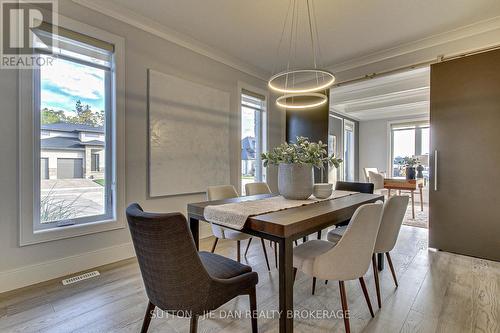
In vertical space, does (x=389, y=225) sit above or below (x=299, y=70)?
below

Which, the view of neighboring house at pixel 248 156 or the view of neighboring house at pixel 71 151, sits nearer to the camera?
the view of neighboring house at pixel 71 151

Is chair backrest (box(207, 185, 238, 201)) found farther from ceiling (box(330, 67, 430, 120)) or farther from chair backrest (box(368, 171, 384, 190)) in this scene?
chair backrest (box(368, 171, 384, 190))

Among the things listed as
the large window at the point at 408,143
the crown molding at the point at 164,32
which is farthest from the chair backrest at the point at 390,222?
the large window at the point at 408,143

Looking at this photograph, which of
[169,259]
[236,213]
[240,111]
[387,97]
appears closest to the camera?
[169,259]

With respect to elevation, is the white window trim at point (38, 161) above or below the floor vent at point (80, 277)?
above

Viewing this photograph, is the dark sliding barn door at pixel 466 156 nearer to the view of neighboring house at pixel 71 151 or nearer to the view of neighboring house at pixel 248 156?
the view of neighboring house at pixel 248 156

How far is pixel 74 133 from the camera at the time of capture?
95.5 inches

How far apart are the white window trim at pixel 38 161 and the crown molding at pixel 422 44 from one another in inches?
125

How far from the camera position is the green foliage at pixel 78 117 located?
7.39 ft

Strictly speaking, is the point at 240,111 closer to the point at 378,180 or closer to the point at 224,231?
the point at 224,231

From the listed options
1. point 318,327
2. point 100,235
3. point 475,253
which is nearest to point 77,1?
point 100,235

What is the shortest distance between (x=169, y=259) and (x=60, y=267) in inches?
74.8

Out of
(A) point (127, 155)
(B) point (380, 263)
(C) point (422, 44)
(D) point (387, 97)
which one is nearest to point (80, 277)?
(A) point (127, 155)

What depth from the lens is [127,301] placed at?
1.87m
